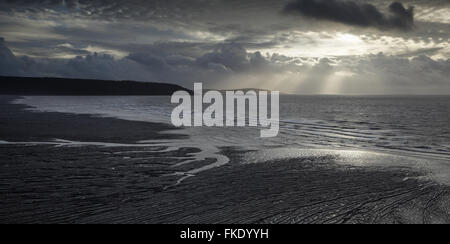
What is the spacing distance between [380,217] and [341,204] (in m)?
1.20

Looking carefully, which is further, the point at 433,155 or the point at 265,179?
the point at 433,155

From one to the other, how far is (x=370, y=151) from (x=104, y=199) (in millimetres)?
15876

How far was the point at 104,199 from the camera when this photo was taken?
9516 millimetres

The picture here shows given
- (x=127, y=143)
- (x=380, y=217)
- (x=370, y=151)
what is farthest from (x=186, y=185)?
(x=370, y=151)

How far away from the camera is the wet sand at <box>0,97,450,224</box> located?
Answer: 834 centimetres

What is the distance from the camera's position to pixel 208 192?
34.4 ft

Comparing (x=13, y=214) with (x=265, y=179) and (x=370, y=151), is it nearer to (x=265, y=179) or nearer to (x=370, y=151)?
(x=265, y=179)

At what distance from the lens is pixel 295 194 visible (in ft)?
34.1

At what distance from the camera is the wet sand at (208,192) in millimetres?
8336
